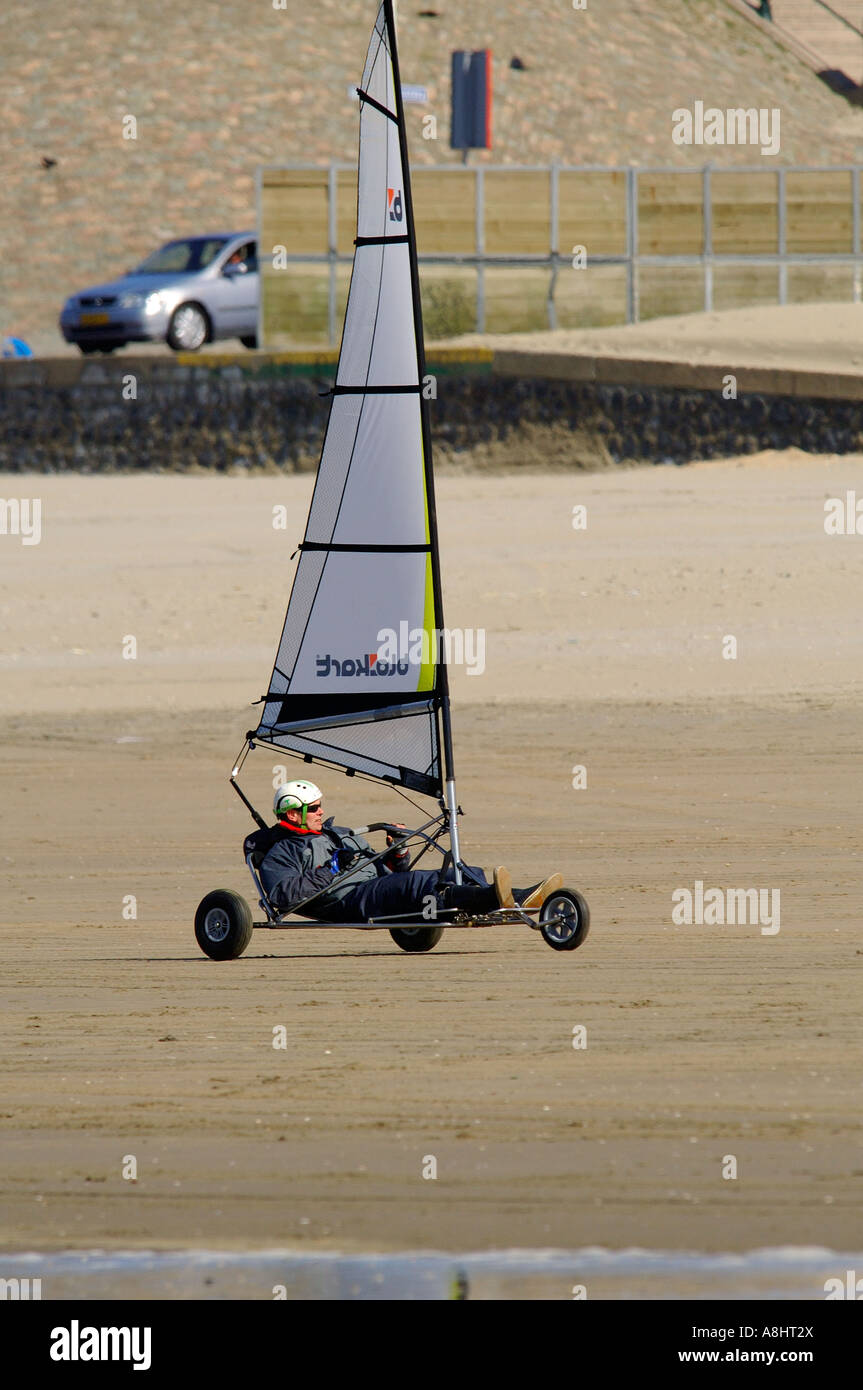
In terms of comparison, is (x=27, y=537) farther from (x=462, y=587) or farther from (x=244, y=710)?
(x=244, y=710)

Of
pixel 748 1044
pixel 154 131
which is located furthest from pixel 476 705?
pixel 154 131

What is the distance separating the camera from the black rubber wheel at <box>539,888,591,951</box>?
10.7 m

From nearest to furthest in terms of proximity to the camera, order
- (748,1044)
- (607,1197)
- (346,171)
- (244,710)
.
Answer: (607,1197) < (748,1044) < (244,710) < (346,171)

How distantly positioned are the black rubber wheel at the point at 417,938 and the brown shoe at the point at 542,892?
0.72 m

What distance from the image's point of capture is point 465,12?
63531 mm

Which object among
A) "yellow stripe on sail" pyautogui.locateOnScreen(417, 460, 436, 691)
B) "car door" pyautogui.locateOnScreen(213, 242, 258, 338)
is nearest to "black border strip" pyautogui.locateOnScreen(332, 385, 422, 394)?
"yellow stripe on sail" pyautogui.locateOnScreen(417, 460, 436, 691)

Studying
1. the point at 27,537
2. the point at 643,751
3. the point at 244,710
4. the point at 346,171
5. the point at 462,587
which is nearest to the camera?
the point at 643,751

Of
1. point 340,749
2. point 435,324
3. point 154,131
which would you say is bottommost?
point 340,749

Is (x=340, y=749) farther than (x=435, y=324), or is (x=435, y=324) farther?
(x=435, y=324)

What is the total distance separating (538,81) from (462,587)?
41.2 m

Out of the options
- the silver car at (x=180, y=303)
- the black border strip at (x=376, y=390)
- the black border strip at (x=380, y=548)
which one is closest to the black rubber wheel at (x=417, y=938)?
the black border strip at (x=380, y=548)

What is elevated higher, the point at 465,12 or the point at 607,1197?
the point at 465,12

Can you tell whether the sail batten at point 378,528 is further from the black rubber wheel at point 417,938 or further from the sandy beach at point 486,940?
the sandy beach at point 486,940

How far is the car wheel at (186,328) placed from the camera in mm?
36688
